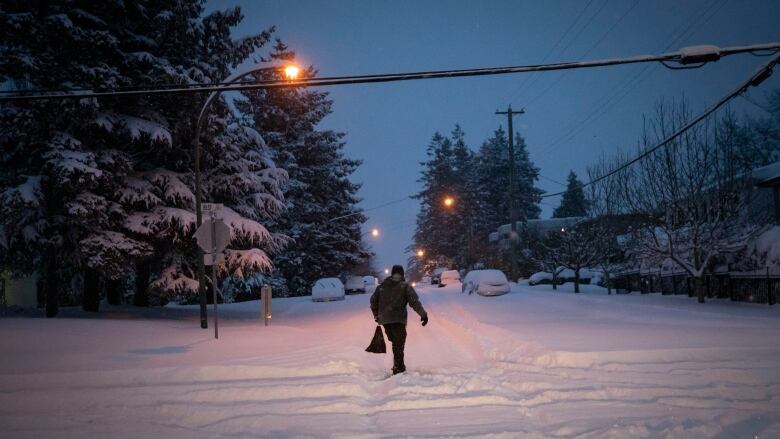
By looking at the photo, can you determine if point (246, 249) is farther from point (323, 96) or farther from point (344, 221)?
point (323, 96)

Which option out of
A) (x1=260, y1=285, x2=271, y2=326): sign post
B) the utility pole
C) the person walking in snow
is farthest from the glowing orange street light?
the utility pole

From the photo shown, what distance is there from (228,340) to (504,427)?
827 centimetres

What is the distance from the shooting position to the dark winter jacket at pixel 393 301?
28.4 ft

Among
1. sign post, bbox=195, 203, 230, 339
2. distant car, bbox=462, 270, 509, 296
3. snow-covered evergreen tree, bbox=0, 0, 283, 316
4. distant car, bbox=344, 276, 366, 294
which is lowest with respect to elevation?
distant car, bbox=344, 276, 366, 294

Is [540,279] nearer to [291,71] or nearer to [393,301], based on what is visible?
[291,71]

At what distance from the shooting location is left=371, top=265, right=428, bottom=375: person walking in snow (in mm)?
8641

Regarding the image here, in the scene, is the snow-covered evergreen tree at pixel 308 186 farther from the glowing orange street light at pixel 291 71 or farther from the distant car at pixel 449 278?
the glowing orange street light at pixel 291 71

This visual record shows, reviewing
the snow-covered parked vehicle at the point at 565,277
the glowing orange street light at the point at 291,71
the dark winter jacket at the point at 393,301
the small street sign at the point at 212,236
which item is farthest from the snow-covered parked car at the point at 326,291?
the dark winter jacket at the point at 393,301

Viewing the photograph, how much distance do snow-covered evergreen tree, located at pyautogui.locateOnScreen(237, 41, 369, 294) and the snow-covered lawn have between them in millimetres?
29974

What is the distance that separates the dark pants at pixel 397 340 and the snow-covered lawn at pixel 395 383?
0.27 metres

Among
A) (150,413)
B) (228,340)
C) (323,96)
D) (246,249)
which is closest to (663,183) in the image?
(246,249)

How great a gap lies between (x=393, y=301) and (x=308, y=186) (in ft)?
118

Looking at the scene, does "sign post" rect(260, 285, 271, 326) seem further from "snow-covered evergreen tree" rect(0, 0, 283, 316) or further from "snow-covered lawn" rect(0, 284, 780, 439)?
"snow-covered lawn" rect(0, 284, 780, 439)

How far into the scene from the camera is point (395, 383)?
776 centimetres
